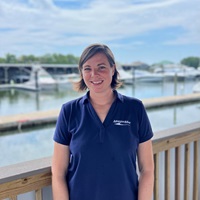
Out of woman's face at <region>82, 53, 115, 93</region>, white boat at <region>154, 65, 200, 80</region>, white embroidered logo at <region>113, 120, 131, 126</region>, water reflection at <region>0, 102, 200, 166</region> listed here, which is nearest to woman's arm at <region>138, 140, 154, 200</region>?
white embroidered logo at <region>113, 120, 131, 126</region>

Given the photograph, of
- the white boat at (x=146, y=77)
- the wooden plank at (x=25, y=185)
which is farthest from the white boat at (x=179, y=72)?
the wooden plank at (x=25, y=185)

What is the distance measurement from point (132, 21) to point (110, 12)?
2638 millimetres

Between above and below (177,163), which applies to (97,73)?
above

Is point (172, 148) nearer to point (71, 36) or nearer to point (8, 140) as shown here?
point (8, 140)

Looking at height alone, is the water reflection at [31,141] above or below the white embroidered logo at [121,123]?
below

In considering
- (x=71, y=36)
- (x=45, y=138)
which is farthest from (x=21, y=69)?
(x=45, y=138)

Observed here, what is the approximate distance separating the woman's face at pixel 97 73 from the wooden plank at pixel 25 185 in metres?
0.42

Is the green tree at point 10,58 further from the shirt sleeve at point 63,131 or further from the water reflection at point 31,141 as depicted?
the shirt sleeve at point 63,131

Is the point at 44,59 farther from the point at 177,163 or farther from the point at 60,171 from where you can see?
the point at 60,171

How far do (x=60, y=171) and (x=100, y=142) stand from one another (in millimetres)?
207

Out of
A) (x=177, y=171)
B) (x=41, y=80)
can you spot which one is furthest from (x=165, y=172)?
(x=41, y=80)

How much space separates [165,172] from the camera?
1.59 meters

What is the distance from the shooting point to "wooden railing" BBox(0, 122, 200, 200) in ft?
3.40

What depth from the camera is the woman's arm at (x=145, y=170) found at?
3.57ft
